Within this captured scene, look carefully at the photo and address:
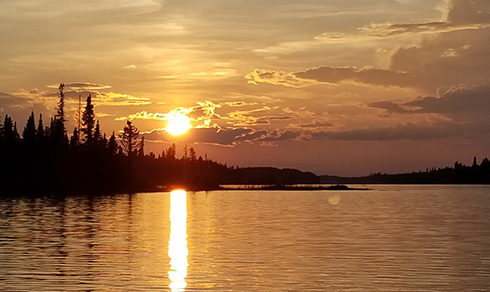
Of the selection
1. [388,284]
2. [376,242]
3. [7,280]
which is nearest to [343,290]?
[388,284]

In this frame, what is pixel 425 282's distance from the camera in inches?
1415

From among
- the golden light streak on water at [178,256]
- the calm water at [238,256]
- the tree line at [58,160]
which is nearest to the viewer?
the golden light streak on water at [178,256]

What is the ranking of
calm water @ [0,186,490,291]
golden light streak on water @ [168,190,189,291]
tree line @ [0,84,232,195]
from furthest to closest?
tree line @ [0,84,232,195]
calm water @ [0,186,490,291]
golden light streak on water @ [168,190,189,291]

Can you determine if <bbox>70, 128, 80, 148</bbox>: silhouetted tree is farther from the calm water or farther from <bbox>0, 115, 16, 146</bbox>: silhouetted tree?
the calm water

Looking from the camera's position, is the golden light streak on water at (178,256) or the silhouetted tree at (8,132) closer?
the golden light streak on water at (178,256)

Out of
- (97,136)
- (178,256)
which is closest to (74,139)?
→ (97,136)

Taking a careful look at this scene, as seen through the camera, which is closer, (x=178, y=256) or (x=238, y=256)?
(x=178, y=256)

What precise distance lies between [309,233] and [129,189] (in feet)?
457

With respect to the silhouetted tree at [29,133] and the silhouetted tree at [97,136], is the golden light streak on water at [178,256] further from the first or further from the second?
the silhouetted tree at [97,136]

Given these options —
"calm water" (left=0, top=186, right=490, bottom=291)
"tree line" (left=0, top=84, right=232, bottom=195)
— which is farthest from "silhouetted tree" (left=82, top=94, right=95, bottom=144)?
"calm water" (left=0, top=186, right=490, bottom=291)

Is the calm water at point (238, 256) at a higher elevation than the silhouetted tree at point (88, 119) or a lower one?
lower

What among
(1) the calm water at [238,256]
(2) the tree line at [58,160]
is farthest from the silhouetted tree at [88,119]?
(1) the calm water at [238,256]

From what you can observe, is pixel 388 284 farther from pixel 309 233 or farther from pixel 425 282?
pixel 309 233

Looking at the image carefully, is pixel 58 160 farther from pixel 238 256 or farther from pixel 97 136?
pixel 238 256
